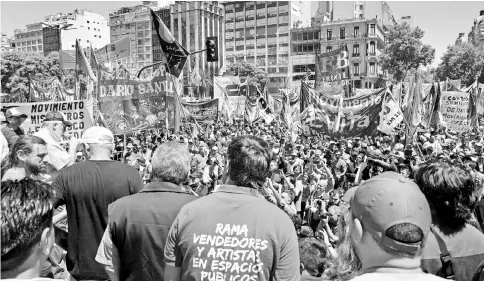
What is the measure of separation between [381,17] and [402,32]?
156 ft

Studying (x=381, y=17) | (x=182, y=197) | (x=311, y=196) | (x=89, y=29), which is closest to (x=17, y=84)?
(x=311, y=196)

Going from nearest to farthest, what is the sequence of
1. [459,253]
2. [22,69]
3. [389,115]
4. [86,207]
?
[459,253] < [86,207] < [389,115] < [22,69]

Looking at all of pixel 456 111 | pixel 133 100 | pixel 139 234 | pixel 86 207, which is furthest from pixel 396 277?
pixel 456 111

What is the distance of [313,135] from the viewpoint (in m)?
13.7

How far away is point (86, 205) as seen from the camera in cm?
284

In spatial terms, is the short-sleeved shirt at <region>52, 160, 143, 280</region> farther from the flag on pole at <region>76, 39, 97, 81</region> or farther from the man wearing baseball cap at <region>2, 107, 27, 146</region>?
the flag on pole at <region>76, 39, 97, 81</region>

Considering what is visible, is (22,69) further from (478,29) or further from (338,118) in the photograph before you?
(478,29)

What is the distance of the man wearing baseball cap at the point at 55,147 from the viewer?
387 centimetres

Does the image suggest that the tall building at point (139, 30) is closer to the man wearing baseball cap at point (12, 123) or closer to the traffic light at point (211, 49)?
the traffic light at point (211, 49)

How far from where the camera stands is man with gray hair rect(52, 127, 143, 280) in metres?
2.84

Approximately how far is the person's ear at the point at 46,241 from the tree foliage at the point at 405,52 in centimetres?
5485

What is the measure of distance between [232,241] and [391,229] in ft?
2.79

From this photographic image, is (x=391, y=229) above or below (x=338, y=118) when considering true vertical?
above

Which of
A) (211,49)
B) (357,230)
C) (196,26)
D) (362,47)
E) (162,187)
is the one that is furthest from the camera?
(196,26)
